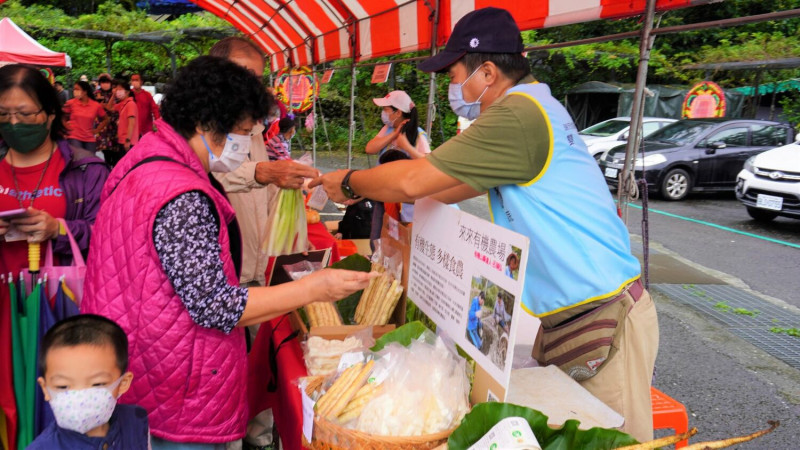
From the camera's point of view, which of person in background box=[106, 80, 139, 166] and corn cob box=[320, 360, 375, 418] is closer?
corn cob box=[320, 360, 375, 418]

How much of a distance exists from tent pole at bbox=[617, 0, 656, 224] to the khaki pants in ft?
4.98

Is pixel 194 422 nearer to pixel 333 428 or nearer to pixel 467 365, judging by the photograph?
pixel 333 428

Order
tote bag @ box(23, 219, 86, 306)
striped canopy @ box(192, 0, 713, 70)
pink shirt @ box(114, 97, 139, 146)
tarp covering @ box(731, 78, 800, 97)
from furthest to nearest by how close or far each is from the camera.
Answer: tarp covering @ box(731, 78, 800, 97), pink shirt @ box(114, 97, 139, 146), striped canopy @ box(192, 0, 713, 70), tote bag @ box(23, 219, 86, 306)

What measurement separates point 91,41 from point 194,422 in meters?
28.6

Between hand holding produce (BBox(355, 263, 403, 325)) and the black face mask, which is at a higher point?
the black face mask

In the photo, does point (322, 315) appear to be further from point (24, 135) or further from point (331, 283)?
point (24, 135)

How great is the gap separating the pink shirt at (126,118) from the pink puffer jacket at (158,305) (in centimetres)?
1035

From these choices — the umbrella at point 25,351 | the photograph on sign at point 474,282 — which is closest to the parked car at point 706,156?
the photograph on sign at point 474,282

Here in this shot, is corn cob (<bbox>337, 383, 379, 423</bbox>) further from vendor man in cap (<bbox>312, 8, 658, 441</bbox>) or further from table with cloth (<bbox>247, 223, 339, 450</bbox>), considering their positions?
vendor man in cap (<bbox>312, 8, 658, 441</bbox>)

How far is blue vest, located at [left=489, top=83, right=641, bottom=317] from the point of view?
185cm

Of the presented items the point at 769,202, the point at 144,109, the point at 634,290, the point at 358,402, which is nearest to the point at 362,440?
the point at 358,402

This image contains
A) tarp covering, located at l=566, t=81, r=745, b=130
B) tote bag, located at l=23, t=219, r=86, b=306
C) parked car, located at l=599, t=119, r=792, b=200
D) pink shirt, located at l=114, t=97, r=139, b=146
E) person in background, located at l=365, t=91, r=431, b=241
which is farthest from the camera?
tarp covering, located at l=566, t=81, r=745, b=130

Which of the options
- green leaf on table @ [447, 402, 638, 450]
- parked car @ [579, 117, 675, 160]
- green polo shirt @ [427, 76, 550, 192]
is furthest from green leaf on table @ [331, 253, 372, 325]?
parked car @ [579, 117, 675, 160]

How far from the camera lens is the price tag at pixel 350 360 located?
5.97ft
